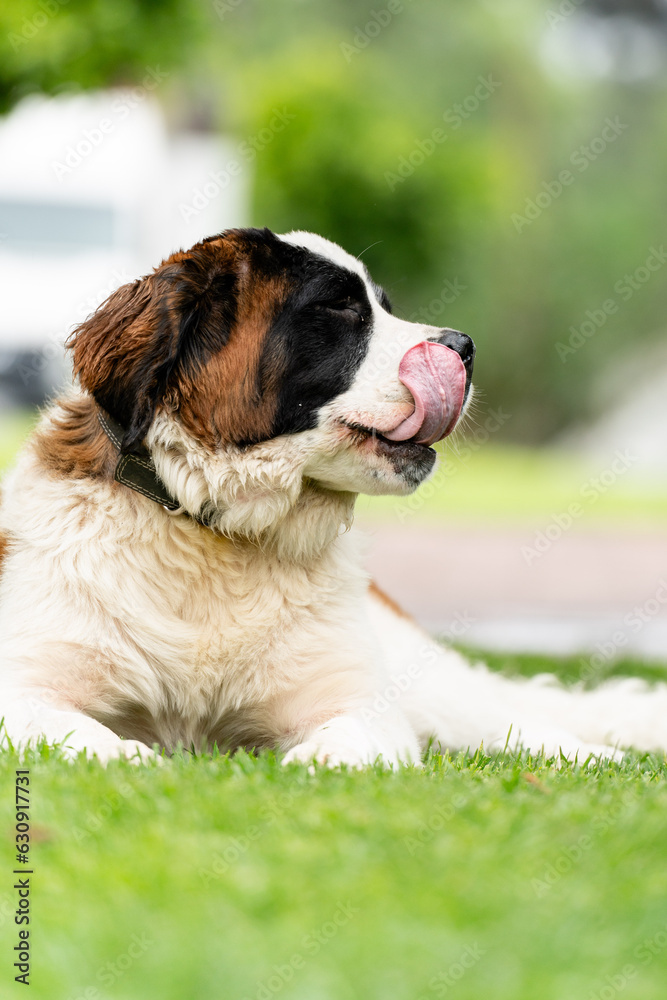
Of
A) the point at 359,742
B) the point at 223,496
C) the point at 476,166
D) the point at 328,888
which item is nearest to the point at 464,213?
the point at 476,166

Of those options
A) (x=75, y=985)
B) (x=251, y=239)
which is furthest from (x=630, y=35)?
(x=75, y=985)

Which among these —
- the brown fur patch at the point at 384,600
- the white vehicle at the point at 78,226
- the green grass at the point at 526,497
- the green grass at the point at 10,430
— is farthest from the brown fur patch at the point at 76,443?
the white vehicle at the point at 78,226

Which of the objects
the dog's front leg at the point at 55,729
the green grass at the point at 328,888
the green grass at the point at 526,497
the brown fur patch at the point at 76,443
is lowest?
the green grass at the point at 526,497

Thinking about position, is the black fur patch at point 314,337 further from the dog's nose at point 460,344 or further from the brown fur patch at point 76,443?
the brown fur patch at point 76,443

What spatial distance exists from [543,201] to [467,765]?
31768mm

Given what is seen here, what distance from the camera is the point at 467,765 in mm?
Answer: 3609

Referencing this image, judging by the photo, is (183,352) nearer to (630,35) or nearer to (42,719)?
(42,719)

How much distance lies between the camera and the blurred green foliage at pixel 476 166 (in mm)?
24156

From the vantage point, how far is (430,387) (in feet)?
11.6

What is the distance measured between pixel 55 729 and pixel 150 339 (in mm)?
1078

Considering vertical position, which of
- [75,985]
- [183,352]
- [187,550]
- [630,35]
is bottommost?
[75,985]

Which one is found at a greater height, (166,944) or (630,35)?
(630,35)

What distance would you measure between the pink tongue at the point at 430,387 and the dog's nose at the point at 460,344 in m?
0.03

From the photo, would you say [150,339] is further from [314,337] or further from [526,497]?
[526,497]
